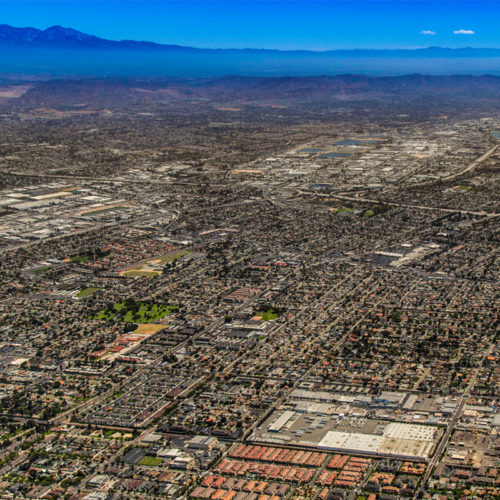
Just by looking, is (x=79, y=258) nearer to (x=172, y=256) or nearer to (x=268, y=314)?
(x=172, y=256)

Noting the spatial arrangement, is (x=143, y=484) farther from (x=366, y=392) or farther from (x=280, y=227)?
(x=280, y=227)

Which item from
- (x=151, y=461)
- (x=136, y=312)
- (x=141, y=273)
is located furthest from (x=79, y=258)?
(x=151, y=461)

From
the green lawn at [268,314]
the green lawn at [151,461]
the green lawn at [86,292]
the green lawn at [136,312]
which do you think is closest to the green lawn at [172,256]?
the green lawn at [86,292]

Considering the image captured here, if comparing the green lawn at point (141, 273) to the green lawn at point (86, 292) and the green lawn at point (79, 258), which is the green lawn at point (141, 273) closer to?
the green lawn at point (86, 292)

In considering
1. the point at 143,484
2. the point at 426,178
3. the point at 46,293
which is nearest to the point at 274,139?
the point at 426,178

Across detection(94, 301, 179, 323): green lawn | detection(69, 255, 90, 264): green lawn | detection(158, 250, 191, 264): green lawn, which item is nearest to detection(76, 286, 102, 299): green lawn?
detection(94, 301, 179, 323): green lawn

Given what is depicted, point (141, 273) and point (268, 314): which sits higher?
point (268, 314)
